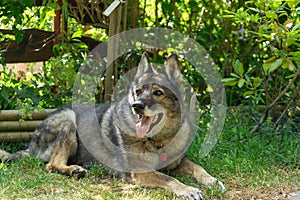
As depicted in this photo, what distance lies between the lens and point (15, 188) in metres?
4.66

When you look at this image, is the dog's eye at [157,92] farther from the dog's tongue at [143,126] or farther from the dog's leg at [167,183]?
the dog's leg at [167,183]

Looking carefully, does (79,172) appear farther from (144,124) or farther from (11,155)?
(11,155)

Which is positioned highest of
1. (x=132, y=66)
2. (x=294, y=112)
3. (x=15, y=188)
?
(x=132, y=66)

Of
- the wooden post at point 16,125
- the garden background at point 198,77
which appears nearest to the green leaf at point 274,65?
the garden background at point 198,77

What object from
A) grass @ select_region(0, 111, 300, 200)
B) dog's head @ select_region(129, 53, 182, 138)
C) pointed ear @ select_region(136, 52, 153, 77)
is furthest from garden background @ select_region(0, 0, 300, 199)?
pointed ear @ select_region(136, 52, 153, 77)

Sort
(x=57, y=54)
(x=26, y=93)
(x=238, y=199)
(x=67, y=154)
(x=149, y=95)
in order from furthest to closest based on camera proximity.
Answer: (x=57, y=54)
(x=26, y=93)
(x=67, y=154)
(x=149, y=95)
(x=238, y=199)

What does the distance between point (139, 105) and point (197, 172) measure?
91cm

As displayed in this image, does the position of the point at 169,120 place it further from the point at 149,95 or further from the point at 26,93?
the point at 26,93

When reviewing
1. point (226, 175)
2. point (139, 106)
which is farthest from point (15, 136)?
point (226, 175)

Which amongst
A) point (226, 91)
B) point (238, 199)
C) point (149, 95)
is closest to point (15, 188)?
point (149, 95)

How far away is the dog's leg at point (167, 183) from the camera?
14.8 feet

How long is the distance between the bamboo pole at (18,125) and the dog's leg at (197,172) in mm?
2023

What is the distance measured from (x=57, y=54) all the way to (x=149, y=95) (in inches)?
108

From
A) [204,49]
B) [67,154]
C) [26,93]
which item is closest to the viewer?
[67,154]
